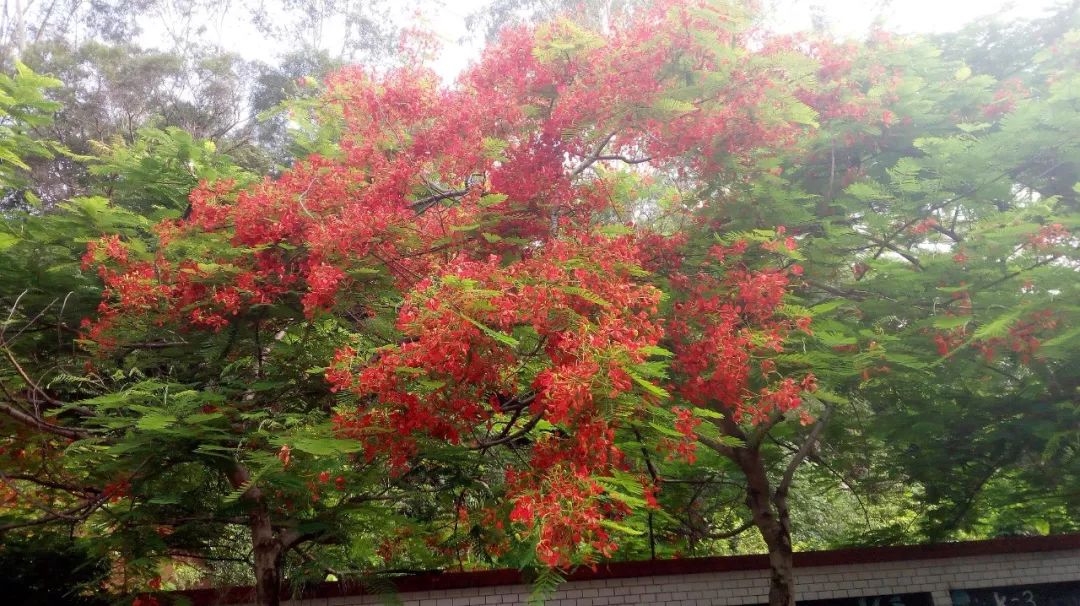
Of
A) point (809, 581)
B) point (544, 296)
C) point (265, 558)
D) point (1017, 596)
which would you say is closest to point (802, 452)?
point (809, 581)

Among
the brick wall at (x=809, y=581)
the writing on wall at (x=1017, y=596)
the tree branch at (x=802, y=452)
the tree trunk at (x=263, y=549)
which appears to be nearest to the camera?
the tree trunk at (x=263, y=549)

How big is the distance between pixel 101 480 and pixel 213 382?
163cm

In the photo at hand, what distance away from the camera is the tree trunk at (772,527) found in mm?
7363

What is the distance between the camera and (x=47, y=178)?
14375 millimetres

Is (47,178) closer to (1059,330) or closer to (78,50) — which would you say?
(78,50)

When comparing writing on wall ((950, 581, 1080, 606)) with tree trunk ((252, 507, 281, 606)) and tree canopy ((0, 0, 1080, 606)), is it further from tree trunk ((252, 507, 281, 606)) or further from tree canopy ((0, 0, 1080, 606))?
tree trunk ((252, 507, 281, 606))

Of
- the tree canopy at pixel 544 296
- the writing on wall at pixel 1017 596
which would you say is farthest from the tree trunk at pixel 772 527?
the writing on wall at pixel 1017 596

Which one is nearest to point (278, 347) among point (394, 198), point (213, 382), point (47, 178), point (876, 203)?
point (213, 382)

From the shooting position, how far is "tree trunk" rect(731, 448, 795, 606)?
7363mm

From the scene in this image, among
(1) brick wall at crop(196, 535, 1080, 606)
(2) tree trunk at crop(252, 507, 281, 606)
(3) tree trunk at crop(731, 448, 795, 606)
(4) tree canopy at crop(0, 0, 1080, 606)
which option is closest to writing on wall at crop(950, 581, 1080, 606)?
(1) brick wall at crop(196, 535, 1080, 606)

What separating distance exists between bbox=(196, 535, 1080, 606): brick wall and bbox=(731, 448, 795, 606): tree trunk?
1.35 feet

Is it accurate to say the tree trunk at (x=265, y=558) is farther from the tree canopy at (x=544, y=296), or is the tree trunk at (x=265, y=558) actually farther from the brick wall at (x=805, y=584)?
the brick wall at (x=805, y=584)

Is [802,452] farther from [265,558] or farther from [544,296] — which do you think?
[265,558]

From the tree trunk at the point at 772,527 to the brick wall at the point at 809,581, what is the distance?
41cm
